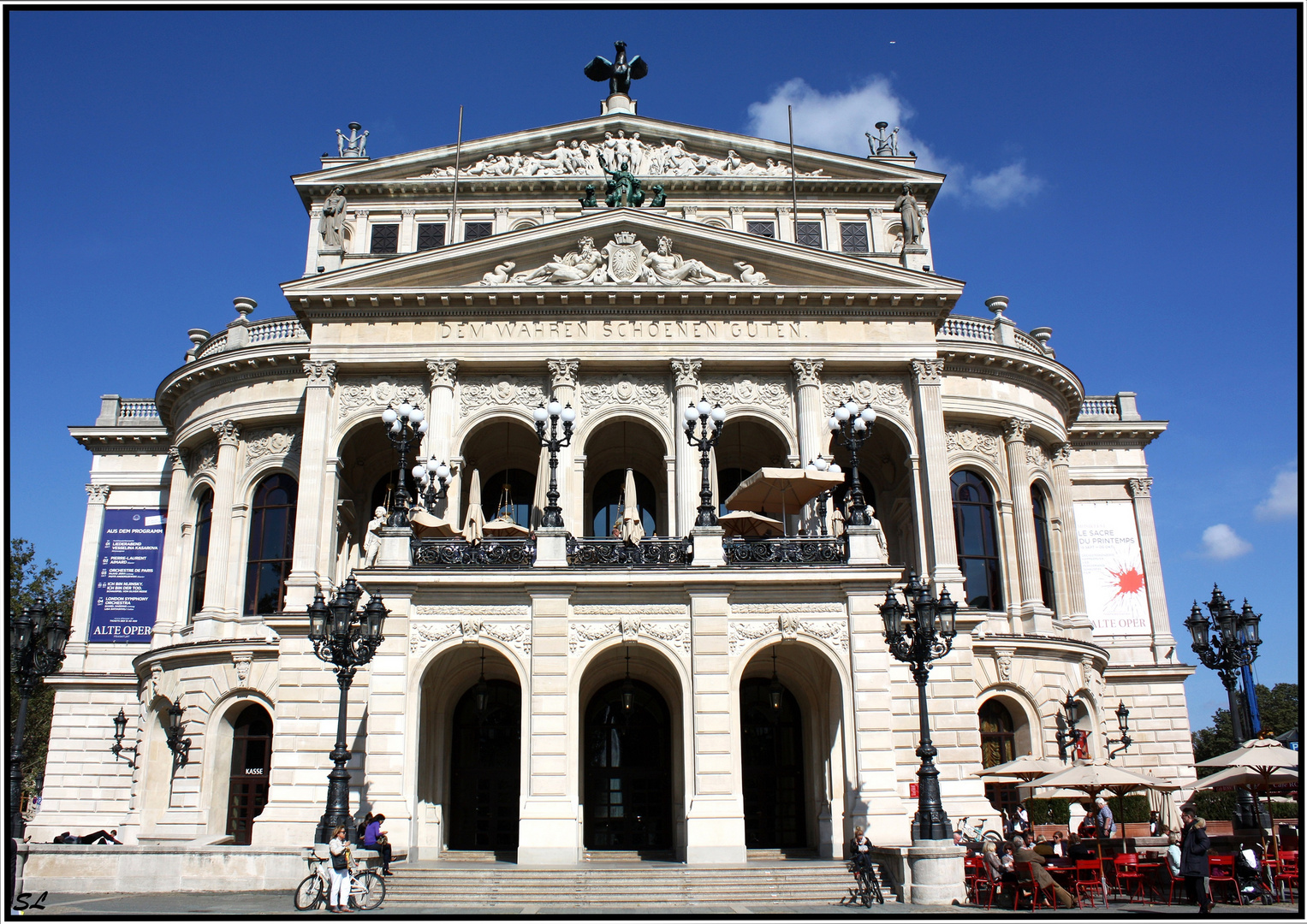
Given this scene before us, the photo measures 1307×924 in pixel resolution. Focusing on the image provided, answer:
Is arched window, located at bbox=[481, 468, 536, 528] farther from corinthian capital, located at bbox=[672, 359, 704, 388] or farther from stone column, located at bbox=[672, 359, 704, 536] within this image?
corinthian capital, located at bbox=[672, 359, 704, 388]

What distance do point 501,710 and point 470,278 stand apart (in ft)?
43.4

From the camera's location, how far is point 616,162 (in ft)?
131

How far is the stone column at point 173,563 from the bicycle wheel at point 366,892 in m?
20.1

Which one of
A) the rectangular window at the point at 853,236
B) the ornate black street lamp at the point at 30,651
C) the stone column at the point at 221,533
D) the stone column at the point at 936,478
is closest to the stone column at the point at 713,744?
the stone column at the point at 936,478

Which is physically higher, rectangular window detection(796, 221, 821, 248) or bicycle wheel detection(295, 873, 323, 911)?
rectangular window detection(796, 221, 821, 248)

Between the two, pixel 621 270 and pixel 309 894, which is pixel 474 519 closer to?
pixel 621 270

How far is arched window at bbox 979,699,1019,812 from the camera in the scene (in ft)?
109

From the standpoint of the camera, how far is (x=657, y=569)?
23.8 m

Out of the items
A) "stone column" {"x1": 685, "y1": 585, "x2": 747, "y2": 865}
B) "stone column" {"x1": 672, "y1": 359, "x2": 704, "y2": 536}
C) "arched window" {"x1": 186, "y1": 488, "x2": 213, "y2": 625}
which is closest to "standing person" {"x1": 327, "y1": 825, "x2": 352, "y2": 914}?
"stone column" {"x1": 685, "y1": 585, "x2": 747, "y2": 865}

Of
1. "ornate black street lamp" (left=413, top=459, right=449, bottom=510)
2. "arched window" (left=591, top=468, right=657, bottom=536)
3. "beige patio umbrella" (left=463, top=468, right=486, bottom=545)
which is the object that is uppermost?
"arched window" (left=591, top=468, right=657, bottom=536)

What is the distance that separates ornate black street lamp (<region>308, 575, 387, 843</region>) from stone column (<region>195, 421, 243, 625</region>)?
50.1 feet

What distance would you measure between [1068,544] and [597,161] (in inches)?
873

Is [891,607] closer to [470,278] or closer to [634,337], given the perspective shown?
[634,337]

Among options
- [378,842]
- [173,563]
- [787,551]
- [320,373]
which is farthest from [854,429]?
[173,563]
